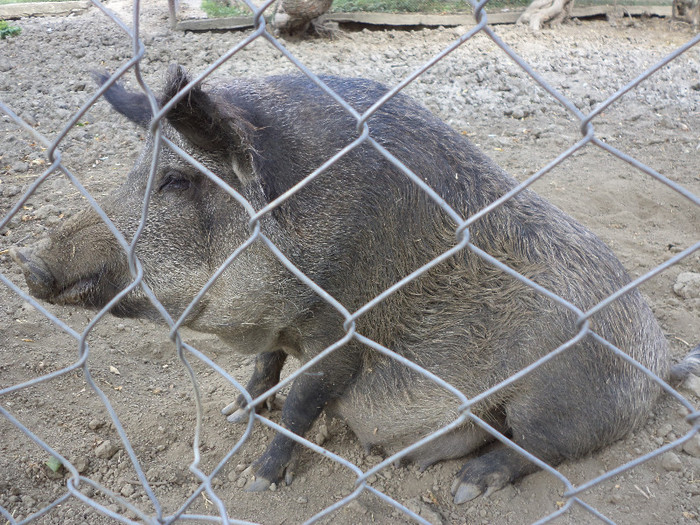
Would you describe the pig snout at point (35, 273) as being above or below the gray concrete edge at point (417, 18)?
above

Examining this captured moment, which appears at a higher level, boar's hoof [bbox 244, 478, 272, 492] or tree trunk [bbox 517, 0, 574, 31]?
tree trunk [bbox 517, 0, 574, 31]

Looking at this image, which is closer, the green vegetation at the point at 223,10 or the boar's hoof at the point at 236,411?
the boar's hoof at the point at 236,411

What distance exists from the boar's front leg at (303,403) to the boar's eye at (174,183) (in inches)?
38.2

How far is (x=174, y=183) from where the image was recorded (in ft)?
8.56

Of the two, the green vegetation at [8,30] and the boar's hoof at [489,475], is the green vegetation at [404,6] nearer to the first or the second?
the green vegetation at [8,30]

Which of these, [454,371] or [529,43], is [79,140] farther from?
[529,43]

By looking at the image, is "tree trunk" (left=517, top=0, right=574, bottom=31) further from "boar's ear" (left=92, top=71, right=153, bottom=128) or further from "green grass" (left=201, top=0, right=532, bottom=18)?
"boar's ear" (left=92, top=71, right=153, bottom=128)

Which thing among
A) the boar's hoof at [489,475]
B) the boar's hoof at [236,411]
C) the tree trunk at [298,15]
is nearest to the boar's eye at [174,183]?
the boar's hoof at [236,411]

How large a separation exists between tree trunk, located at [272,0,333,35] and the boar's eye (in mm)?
6608

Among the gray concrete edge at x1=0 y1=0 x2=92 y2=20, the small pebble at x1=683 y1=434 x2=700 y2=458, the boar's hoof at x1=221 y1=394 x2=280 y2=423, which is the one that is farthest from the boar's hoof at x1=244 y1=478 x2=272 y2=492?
the gray concrete edge at x1=0 y1=0 x2=92 y2=20

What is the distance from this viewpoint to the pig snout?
2420 mm

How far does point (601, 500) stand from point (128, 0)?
11319 mm

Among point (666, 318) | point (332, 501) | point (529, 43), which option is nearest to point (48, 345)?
point (332, 501)

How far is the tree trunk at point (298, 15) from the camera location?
28.0ft
